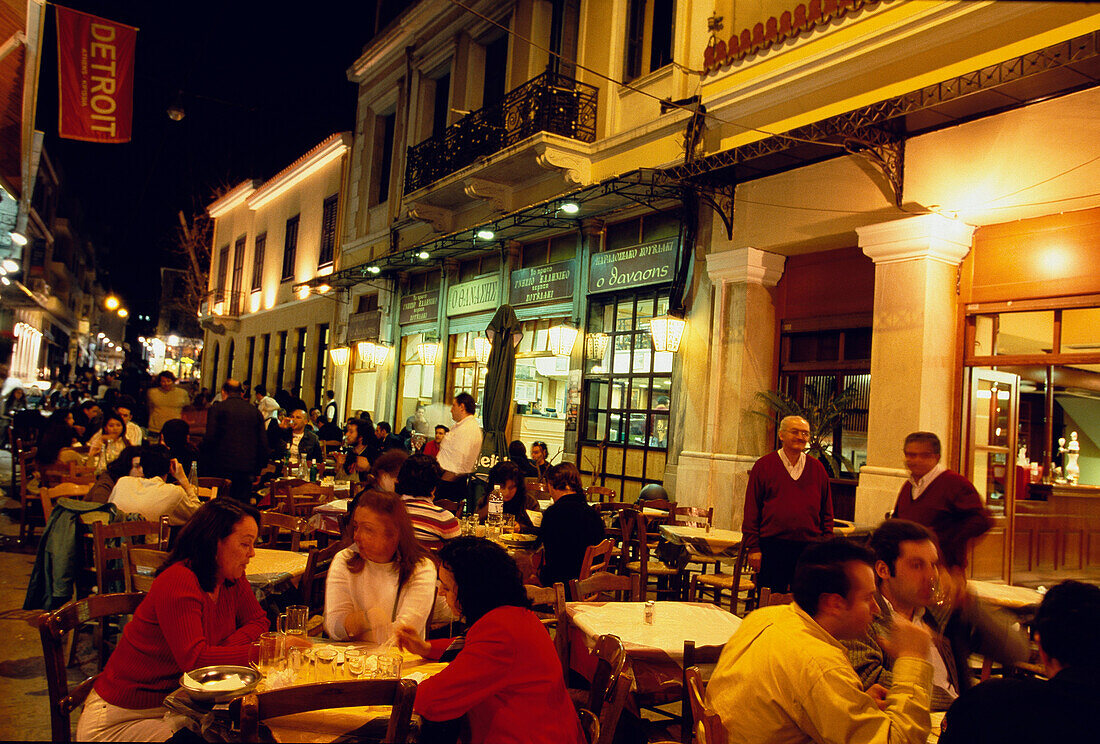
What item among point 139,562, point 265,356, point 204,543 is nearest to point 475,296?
point 139,562

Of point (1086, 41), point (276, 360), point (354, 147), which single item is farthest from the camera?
point (276, 360)

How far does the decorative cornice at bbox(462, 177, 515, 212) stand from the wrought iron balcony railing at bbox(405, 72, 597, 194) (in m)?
0.48

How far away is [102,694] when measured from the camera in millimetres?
3119

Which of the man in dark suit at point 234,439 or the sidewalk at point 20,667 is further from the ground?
the man in dark suit at point 234,439

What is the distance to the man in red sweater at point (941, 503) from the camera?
525 centimetres

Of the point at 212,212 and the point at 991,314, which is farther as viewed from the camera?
the point at 212,212

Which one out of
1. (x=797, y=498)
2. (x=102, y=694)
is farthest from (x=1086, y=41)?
(x=102, y=694)

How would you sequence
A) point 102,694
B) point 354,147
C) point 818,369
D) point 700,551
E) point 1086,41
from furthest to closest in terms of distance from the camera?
point 354,147
point 818,369
point 700,551
point 1086,41
point 102,694

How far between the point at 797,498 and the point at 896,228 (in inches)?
145

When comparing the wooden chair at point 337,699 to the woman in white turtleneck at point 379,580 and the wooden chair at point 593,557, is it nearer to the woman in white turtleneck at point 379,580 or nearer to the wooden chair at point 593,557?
the woman in white turtleneck at point 379,580

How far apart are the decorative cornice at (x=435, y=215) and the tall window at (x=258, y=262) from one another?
1600 cm

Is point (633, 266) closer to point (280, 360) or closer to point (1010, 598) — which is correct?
point (1010, 598)

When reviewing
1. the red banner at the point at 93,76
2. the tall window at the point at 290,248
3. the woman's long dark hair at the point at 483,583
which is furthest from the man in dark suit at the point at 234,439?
the tall window at the point at 290,248

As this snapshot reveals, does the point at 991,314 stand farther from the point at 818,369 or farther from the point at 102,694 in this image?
the point at 102,694
